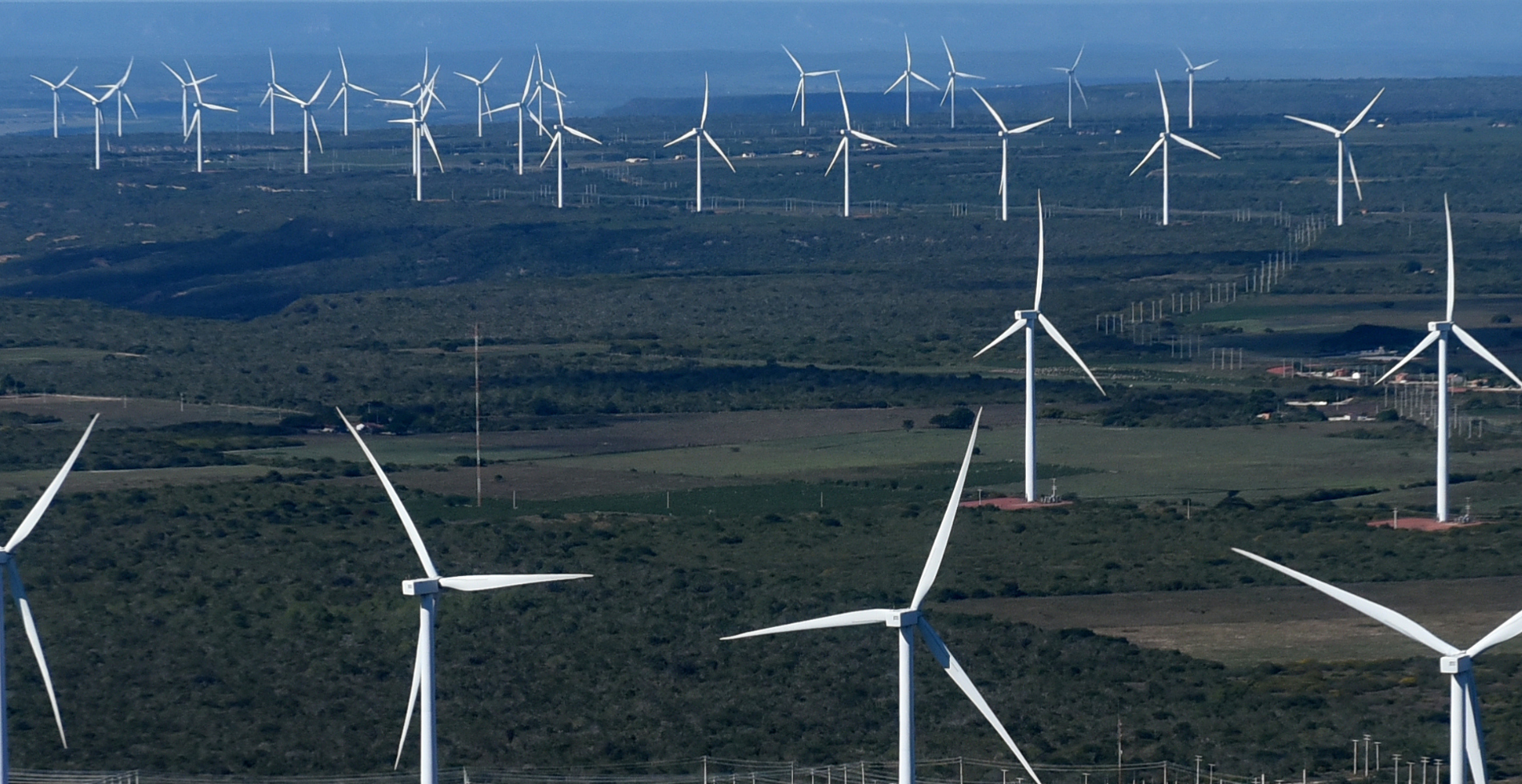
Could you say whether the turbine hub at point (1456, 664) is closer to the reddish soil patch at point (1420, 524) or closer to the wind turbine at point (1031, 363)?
the wind turbine at point (1031, 363)

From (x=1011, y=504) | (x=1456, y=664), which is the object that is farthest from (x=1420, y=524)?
(x=1456, y=664)

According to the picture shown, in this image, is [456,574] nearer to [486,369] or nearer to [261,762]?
[261,762]

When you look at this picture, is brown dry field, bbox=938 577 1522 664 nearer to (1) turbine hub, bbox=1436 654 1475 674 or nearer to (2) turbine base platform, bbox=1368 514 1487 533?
(2) turbine base platform, bbox=1368 514 1487 533

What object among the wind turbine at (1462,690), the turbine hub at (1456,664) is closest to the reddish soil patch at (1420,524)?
the wind turbine at (1462,690)

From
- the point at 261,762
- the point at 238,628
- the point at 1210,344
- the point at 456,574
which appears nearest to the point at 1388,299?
the point at 1210,344

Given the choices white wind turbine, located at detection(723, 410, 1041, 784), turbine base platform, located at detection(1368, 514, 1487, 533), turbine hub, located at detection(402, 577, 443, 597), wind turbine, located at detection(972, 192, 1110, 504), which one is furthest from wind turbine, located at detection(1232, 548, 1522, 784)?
turbine base platform, located at detection(1368, 514, 1487, 533)

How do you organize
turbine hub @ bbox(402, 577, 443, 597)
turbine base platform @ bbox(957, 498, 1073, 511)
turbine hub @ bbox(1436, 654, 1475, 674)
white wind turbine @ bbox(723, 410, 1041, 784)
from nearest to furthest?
turbine hub @ bbox(1436, 654, 1475, 674), white wind turbine @ bbox(723, 410, 1041, 784), turbine hub @ bbox(402, 577, 443, 597), turbine base platform @ bbox(957, 498, 1073, 511)
